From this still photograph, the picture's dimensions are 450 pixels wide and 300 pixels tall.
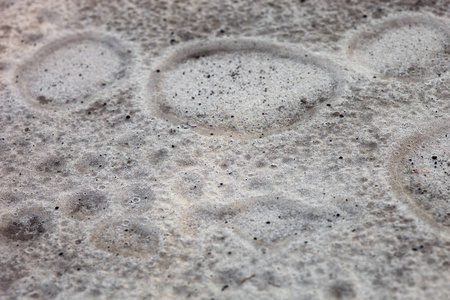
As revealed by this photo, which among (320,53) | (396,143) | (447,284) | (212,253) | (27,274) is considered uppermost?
(320,53)

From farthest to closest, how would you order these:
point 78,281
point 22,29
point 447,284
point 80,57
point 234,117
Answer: point 22,29 < point 80,57 < point 234,117 < point 78,281 < point 447,284

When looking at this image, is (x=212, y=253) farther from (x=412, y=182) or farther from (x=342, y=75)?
(x=342, y=75)

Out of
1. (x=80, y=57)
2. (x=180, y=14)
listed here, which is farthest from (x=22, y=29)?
(x=180, y=14)

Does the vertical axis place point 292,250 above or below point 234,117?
below

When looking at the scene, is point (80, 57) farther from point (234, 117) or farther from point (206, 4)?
point (234, 117)

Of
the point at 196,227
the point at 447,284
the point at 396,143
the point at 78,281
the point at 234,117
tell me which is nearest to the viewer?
the point at 447,284

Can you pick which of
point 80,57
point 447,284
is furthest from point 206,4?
point 447,284

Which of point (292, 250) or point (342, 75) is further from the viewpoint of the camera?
point (342, 75)
